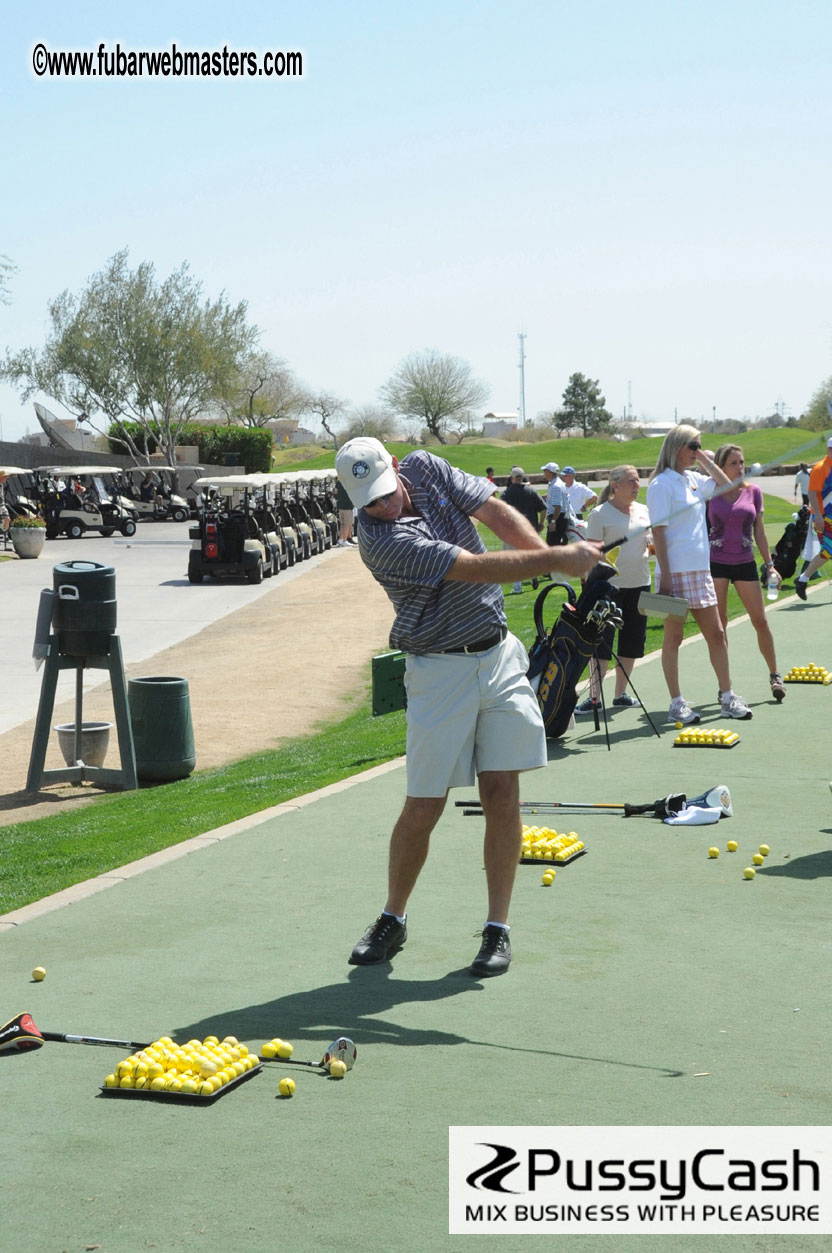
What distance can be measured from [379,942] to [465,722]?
32.8 inches

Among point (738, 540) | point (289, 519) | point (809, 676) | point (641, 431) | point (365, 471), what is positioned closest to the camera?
point (365, 471)

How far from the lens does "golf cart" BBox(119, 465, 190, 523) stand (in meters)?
51.7

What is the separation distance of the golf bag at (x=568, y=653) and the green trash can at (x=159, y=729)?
137 inches

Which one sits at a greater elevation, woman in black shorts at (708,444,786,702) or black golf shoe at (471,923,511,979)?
woman in black shorts at (708,444,786,702)

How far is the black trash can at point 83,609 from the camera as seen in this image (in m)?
10.7

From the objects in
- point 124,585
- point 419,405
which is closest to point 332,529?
point 124,585

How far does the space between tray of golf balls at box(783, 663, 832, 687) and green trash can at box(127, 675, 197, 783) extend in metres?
4.76

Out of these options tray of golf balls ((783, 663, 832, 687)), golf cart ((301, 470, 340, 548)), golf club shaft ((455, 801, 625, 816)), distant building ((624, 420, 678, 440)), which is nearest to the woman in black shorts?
tray of golf balls ((783, 663, 832, 687))

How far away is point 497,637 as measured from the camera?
193 inches

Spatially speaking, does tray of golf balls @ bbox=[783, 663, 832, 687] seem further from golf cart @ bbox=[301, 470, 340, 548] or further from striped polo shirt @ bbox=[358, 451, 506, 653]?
golf cart @ bbox=[301, 470, 340, 548]

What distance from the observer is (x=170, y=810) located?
9180mm

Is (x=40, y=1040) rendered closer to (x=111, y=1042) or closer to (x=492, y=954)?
(x=111, y=1042)

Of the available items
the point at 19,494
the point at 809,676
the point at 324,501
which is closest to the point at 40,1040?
the point at 809,676

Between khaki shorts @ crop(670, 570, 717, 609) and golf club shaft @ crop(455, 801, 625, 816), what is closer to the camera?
golf club shaft @ crop(455, 801, 625, 816)
